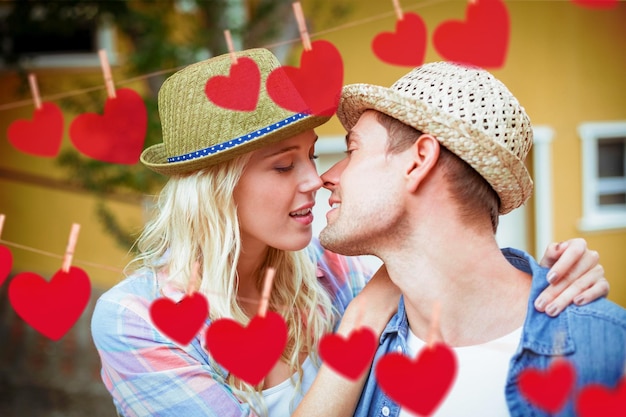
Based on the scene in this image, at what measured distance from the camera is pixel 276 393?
1.79m

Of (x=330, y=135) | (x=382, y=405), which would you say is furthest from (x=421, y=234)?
(x=330, y=135)

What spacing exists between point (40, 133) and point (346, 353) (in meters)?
1.08

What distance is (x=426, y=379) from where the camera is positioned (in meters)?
1.14

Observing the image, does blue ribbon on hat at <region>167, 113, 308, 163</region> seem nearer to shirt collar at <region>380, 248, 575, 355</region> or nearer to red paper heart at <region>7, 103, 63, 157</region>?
red paper heart at <region>7, 103, 63, 157</region>

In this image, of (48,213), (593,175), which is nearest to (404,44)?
(593,175)

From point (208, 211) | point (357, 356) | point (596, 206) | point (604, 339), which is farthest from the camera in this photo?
point (596, 206)

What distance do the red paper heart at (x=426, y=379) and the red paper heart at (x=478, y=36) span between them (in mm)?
548

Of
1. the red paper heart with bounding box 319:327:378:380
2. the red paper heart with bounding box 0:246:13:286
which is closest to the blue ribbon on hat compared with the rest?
the red paper heart with bounding box 0:246:13:286

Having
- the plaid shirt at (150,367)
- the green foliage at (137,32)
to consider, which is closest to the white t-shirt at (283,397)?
the plaid shirt at (150,367)

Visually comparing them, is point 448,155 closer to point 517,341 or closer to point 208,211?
point 517,341

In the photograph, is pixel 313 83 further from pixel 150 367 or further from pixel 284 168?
pixel 150 367

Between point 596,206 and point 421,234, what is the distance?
4.99 meters

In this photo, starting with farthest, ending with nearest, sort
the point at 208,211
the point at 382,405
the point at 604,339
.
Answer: the point at 208,211, the point at 382,405, the point at 604,339

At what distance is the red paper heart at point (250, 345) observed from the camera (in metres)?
1.30
